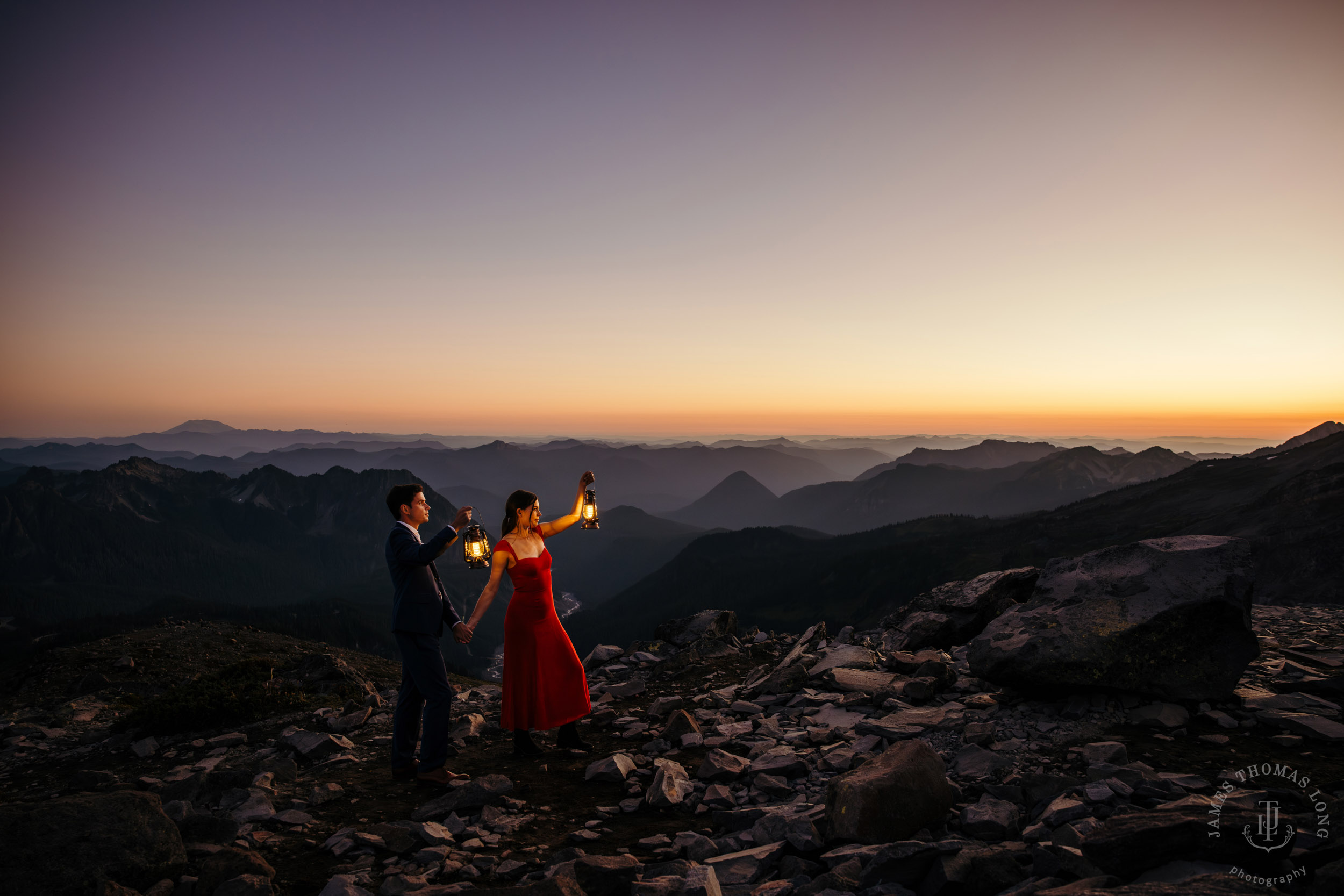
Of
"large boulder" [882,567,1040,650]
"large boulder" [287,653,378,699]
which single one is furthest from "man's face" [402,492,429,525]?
"large boulder" [882,567,1040,650]

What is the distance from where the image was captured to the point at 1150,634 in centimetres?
750

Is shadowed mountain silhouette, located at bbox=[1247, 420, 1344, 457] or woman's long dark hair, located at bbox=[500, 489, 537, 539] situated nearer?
woman's long dark hair, located at bbox=[500, 489, 537, 539]

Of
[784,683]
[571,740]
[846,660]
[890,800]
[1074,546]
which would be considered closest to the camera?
[890,800]

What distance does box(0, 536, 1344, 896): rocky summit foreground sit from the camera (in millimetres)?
4559

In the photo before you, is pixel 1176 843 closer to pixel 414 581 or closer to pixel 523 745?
pixel 523 745

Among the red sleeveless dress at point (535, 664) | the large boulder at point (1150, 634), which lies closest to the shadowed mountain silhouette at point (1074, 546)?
the large boulder at point (1150, 634)

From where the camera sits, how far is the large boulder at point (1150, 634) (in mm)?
7418

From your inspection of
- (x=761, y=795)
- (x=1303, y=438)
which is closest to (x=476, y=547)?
(x=761, y=795)

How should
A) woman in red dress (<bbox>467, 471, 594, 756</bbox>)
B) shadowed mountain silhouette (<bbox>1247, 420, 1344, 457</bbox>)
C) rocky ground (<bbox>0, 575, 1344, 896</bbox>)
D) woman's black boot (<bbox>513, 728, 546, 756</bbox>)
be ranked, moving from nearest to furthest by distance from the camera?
1. rocky ground (<bbox>0, 575, 1344, 896</bbox>)
2. woman in red dress (<bbox>467, 471, 594, 756</bbox>)
3. woman's black boot (<bbox>513, 728, 546, 756</bbox>)
4. shadowed mountain silhouette (<bbox>1247, 420, 1344, 457</bbox>)

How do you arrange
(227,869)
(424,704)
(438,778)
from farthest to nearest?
1. (424,704)
2. (438,778)
3. (227,869)

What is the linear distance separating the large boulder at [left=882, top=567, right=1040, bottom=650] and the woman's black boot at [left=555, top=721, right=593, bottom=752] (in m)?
6.42

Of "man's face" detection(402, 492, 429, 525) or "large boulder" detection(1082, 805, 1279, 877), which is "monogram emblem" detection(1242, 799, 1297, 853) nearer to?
"large boulder" detection(1082, 805, 1279, 877)

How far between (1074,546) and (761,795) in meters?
119

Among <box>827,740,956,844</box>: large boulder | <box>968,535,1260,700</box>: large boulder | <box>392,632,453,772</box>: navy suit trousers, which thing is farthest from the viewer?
<box>392,632,453,772</box>: navy suit trousers
